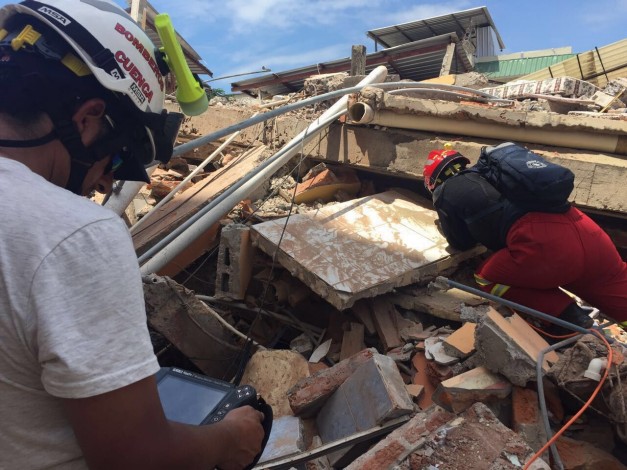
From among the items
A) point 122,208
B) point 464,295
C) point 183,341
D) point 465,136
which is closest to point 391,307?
point 464,295

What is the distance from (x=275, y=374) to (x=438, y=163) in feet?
6.87

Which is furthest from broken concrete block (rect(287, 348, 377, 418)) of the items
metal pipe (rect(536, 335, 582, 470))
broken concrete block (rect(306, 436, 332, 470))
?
metal pipe (rect(536, 335, 582, 470))

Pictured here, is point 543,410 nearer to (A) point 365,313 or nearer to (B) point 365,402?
(B) point 365,402

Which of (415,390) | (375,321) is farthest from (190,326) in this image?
(415,390)

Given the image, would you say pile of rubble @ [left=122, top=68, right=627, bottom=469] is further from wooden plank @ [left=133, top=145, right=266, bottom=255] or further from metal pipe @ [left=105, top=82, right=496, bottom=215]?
metal pipe @ [left=105, top=82, right=496, bottom=215]

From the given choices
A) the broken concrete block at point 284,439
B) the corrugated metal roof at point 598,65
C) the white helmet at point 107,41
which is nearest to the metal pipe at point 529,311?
the broken concrete block at point 284,439

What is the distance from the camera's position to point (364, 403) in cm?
216

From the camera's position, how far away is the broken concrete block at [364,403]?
2.08 m

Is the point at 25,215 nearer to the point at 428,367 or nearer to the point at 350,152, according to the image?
the point at 428,367

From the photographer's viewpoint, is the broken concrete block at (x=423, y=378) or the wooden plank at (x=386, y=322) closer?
the broken concrete block at (x=423, y=378)

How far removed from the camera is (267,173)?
3.81m

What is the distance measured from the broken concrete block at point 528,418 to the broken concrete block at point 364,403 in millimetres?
493

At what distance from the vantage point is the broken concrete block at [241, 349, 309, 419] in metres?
2.54

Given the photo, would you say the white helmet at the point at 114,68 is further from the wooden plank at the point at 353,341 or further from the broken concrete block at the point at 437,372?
the wooden plank at the point at 353,341
